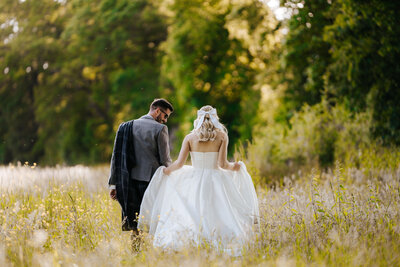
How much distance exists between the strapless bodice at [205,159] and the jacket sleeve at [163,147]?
1.15 feet

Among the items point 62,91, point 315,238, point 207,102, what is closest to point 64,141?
point 62,91

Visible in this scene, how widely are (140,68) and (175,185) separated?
2160 centimetres

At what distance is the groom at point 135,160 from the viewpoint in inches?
207

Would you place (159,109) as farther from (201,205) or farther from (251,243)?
(251,243)

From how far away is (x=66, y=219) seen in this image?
5.48 meters

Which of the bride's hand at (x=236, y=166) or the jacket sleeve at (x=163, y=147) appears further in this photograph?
the bride's hand at (x=236, y=166)

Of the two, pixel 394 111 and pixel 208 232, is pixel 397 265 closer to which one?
pixel 208 232

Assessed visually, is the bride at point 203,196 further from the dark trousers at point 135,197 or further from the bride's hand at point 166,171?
the dark trousers at point 135,197

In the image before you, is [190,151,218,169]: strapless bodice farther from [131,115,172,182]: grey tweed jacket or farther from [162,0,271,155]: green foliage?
[162,0,271,155]: green foliage

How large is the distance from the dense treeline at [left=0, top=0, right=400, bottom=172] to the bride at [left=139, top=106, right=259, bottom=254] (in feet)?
31.1

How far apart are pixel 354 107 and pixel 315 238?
8.17m

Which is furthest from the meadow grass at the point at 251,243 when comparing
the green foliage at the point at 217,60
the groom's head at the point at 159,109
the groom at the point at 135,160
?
the green foliage at the point at 217,60

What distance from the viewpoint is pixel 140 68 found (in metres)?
26.3

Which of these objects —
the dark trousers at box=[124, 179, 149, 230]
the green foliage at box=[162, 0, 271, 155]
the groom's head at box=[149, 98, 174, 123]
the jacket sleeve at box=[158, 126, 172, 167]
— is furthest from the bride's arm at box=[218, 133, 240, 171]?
the green foliage at box=[162, 0, 271, 155]
